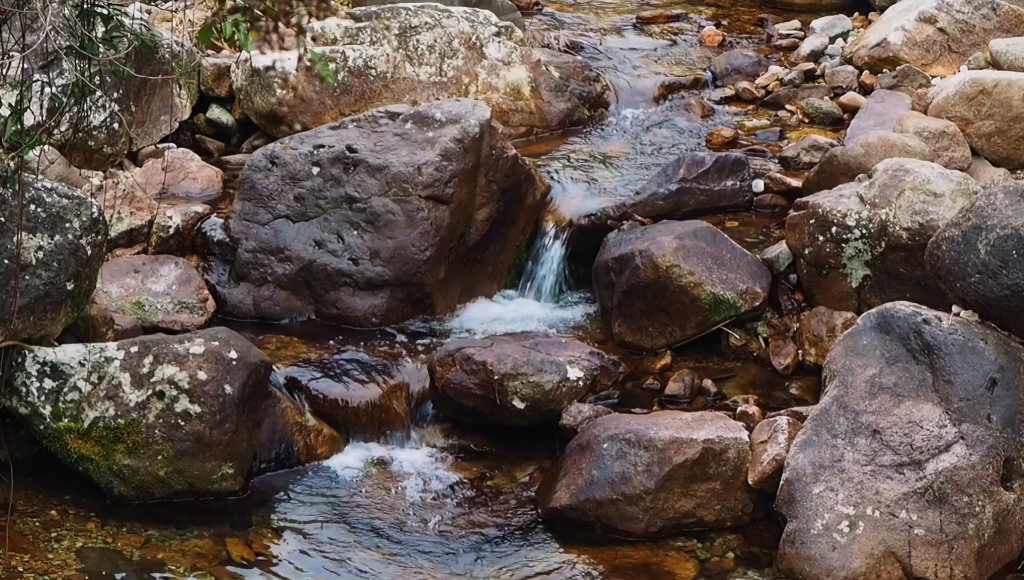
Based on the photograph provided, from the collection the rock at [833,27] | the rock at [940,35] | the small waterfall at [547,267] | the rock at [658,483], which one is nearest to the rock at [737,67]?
the rock at [833,27]

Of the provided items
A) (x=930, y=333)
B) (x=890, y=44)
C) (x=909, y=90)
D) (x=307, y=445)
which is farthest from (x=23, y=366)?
(x=890, y=44)

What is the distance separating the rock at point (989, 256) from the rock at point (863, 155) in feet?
6.58

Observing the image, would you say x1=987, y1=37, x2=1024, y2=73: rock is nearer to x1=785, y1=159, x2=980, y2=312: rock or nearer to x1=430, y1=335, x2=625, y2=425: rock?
x1=785, y1=159, x2=980, y2=312: rock

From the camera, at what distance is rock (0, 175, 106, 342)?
4.54 m

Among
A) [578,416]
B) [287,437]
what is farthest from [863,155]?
[287,437]

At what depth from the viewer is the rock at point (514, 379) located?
5406mm

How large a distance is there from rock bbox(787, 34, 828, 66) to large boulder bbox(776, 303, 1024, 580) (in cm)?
540

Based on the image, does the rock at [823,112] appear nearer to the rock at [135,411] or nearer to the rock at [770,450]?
the rock at [770,450]

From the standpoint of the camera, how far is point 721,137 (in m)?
8.39

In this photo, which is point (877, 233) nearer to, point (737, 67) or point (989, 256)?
point (989, 256)

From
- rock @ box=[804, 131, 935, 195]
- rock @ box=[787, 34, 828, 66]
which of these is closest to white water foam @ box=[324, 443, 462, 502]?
rock @ box=[804, 131, 935, 195]

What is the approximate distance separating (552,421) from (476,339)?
2.26 ft

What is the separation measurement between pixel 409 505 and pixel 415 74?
4.44 m

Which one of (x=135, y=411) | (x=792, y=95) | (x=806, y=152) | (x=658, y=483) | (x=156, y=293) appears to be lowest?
(x=658, y=483)
